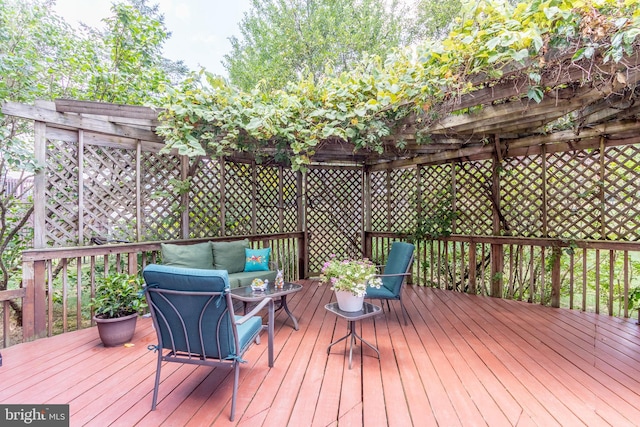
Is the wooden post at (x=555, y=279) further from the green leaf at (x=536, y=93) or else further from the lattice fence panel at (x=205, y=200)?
the lattice fence panel at (x=205, y=200)

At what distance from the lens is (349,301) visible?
254cm

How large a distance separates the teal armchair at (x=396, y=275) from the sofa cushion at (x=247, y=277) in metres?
1.34

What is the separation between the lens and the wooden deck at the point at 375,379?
5.78 feet

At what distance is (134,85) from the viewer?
14.9 ft

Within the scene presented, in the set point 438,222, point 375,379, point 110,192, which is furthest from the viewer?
point 438,222

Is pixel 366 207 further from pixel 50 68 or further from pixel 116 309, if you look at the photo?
pixel 50 68

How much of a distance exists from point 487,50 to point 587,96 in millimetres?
1141

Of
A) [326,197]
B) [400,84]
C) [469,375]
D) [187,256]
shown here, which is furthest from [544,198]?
[187,256]

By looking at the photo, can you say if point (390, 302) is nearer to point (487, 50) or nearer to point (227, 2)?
point (487, 50)

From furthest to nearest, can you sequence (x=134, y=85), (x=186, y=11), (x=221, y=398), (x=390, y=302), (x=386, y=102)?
(x=186, y=11) < (x=134, y=85) < (x=390, y=302) < (x=386, y=102) < (x=221, y=398)

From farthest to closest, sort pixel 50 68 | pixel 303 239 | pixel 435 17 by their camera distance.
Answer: pixel 435 17, pixel 303 239, pixel 50 68

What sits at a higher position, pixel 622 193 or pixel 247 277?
pixel 622 193

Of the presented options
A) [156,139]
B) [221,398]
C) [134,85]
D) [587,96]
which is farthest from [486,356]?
[134,85]

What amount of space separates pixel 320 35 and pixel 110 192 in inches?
217
